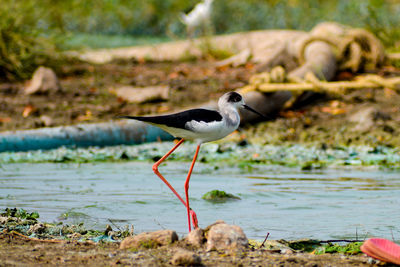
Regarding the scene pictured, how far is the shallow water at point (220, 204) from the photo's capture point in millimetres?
3855

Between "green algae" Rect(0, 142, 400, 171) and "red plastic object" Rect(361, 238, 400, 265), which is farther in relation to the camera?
"green algae" Rect(0, 142, 400, 171)

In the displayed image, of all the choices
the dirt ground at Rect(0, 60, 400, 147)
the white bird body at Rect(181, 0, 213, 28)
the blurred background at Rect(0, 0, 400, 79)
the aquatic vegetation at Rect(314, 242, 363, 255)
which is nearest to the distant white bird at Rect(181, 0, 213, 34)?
the white bird body at Rect(181, 0, 213, 28)

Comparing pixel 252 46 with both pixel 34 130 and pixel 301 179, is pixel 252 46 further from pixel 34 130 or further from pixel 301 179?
pixel 301 179

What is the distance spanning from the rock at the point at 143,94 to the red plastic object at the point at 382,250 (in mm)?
6453

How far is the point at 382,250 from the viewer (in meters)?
2.73

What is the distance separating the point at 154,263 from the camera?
2.75 m

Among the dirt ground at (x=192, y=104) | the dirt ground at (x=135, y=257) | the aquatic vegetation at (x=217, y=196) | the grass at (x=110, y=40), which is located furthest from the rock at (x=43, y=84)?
the dirt ground at (x=135, y=257)

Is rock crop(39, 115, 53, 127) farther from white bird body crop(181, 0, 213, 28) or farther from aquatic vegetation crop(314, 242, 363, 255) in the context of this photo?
white bird body crop(181, 0, 213, 28)

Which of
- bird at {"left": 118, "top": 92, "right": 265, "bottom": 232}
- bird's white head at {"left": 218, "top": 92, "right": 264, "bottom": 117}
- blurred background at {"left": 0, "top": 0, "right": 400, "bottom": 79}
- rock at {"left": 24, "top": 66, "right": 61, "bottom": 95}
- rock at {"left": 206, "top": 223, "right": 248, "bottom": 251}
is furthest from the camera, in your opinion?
blurred background at {"left": 0, "top": 0, "right": 400, "bottom": 79}

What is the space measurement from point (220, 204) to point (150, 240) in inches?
59.3

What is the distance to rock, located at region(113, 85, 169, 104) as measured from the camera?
9039mm

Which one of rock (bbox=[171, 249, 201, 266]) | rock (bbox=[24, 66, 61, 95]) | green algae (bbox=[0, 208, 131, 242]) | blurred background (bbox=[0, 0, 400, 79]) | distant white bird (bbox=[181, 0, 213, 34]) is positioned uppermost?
blurred background (bbox=[0, 0, 400, 79])

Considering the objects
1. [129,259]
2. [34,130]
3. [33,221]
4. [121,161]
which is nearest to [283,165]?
[121,161]

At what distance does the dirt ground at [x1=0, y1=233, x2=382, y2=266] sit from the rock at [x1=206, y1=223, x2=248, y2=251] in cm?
4
